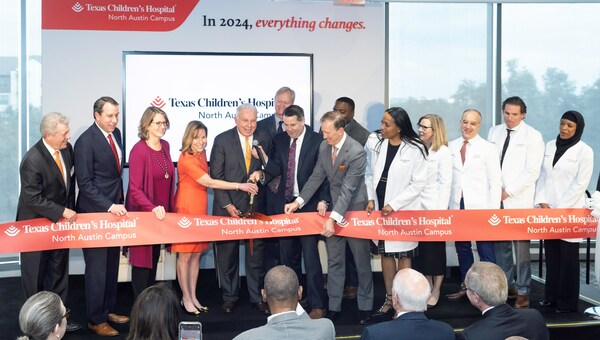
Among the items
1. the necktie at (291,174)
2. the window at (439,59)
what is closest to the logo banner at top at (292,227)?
the necktie at (291,174)

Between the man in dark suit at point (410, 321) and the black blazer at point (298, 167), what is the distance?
2.50 metres

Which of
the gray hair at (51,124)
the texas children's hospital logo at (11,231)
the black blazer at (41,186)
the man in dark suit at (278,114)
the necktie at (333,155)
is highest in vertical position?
the man in dark suit at (278,114)

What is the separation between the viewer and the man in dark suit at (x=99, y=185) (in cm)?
546

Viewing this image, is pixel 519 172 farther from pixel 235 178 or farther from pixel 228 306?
pixel 228 306

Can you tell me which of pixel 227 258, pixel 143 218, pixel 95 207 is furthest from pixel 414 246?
pixel 95 207

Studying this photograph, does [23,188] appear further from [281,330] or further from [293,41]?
[293,41]

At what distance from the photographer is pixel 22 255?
546 centimetres

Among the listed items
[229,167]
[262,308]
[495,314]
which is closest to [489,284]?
[495,314]

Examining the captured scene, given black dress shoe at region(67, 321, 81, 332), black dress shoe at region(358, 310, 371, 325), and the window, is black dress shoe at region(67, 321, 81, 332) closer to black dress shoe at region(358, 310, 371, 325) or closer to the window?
black dress shoe at region(358, 310, 371, 325)

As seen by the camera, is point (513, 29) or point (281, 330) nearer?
point (281, 330)

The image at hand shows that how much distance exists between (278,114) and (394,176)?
5.44 feet

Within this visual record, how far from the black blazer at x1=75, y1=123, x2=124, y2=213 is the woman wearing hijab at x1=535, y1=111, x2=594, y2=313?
3.73 metres

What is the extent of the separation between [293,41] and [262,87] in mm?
609

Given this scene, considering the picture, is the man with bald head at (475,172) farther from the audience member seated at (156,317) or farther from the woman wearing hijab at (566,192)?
the audience member seated at (156,317)
